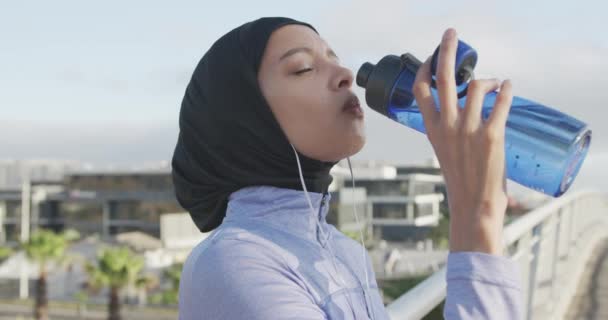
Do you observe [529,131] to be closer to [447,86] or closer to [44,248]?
[447,86]

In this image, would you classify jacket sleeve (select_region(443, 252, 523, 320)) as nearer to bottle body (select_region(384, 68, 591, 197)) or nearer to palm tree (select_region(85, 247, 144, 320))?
bottle body (select_region(384, 68, 591, 197))

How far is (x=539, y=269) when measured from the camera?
402cm

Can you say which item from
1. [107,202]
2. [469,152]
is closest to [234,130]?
[469,152]

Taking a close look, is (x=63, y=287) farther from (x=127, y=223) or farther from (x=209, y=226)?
(x=209, y=226)

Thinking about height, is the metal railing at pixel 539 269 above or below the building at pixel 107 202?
above

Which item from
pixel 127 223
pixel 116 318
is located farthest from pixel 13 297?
pixel 116 318

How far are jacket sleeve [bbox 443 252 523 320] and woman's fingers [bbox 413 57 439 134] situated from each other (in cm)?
18

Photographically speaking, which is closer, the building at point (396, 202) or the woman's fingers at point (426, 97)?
the woman's fingers at point (426, 97)

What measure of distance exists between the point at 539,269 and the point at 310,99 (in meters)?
3.22

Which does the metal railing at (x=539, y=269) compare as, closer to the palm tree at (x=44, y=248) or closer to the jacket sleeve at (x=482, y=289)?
the jacket sleeve at (x=482, y=289)

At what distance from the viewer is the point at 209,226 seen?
4.26 ft

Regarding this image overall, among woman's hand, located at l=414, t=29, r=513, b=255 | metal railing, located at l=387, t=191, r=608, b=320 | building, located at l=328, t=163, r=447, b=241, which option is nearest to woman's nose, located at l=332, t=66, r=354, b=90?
woman's hand, located at l=414, t=29, r=513, b=255

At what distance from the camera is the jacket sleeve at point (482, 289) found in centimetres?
93

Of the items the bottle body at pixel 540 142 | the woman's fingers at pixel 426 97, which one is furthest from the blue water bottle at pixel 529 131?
the woman's fingers at pixel 426 97
